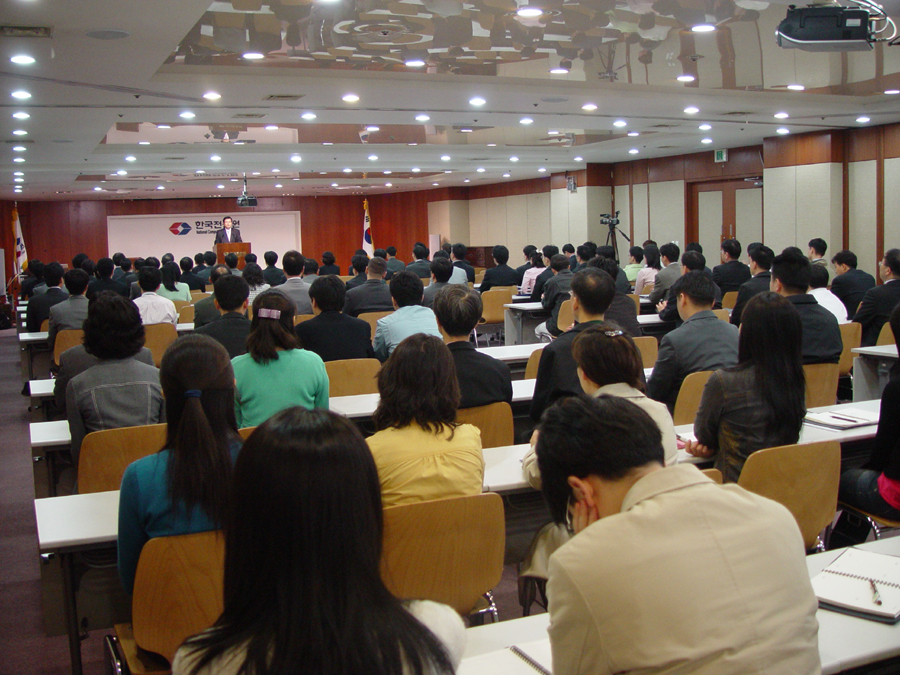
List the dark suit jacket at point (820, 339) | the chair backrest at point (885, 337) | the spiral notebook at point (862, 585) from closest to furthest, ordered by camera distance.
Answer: the spiral notebook at point (862, 585), the dark suit jacket at point (820, 339), the chair backrest at point (885, 337)

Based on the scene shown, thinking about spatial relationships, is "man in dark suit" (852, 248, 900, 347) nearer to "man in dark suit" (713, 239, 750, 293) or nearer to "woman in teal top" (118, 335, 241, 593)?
"man in dark suit" (713, 239, 750, 293)

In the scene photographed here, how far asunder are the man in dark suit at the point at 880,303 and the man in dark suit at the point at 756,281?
0.78m

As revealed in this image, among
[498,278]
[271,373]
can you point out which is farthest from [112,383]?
[498,278]

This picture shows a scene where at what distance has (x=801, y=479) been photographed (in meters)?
2.74

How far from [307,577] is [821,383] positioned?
4400 millimetres

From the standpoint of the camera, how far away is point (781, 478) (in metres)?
2.69

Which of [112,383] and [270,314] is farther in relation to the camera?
[270,314]

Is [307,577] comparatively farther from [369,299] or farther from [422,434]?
[369,299]

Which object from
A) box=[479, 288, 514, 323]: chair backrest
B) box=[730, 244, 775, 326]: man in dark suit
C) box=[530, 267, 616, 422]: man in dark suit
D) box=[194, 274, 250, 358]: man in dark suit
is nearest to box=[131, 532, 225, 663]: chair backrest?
box=[530, 267, 616, 422]: man in dark suit

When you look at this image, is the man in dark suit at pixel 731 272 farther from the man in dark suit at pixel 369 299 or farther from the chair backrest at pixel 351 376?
the chair backrest at pixel 351 376

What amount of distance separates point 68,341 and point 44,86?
6.92 feet

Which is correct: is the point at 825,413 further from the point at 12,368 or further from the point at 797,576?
the point at 12,368

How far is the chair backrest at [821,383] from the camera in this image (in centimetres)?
472

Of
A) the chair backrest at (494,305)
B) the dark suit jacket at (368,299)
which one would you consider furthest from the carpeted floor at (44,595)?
the chair backrest at (494,305)
